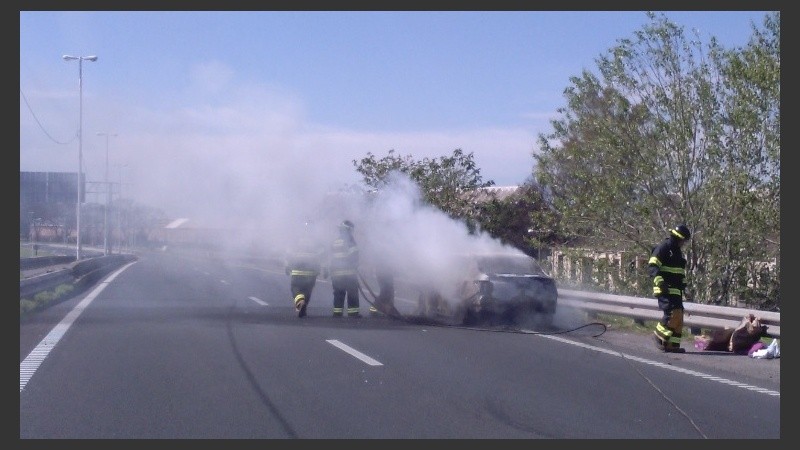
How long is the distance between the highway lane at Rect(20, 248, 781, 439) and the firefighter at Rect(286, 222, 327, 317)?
59.0 inches

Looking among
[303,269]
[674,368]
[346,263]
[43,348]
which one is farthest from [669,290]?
[43,348]

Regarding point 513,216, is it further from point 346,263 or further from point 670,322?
Answer: point 670,322

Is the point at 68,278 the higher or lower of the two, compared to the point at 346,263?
lower

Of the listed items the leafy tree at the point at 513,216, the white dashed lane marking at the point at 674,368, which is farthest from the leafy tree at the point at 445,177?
the white dashed lane marking at the point at 674,368

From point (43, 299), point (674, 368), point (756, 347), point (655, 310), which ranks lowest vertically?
point (43, 299)

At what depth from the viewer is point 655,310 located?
51.2ft

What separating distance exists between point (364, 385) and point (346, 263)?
773 cm

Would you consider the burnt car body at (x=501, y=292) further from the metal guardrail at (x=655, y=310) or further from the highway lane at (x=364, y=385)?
the metal guardrail at (x=655, y=310)

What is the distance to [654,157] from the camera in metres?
19.8

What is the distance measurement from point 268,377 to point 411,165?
797 inches

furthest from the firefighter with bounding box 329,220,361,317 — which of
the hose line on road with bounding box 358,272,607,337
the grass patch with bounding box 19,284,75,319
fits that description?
the grass patch with bounding box 19,284,75,319

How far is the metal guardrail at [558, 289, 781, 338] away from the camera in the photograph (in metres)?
13.0

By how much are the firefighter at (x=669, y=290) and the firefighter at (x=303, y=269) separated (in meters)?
7.35

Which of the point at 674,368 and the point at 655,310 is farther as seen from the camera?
the point at 655,310
